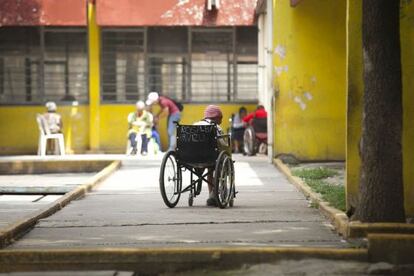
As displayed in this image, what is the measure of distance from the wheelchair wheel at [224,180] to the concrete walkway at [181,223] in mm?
162

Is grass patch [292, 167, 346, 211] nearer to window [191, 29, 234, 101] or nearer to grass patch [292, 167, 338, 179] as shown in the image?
grass patch [292, 167, 338, 179]

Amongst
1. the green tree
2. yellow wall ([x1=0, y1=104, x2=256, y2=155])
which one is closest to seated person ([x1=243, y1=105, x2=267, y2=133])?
yellow wall ([x1=0, y1=104, x2=256, y2=155])

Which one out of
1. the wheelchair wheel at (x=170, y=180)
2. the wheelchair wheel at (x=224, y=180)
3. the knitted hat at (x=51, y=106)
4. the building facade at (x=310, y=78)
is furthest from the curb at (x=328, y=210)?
the knitted hat at (x=51, y=106)

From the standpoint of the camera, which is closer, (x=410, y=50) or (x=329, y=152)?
(x=410, y=50)

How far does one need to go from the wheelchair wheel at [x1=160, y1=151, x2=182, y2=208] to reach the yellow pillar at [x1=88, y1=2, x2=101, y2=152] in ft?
41.7

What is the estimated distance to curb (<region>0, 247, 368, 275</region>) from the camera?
25.5 feet

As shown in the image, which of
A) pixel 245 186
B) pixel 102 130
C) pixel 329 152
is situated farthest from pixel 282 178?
pixel 102 130

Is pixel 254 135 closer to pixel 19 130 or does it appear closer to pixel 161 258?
pixel 19 130

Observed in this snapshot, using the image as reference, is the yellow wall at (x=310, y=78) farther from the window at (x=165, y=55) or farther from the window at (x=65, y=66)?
the window at (x=65, y=66)

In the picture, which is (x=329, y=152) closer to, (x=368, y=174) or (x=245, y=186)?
(x=245, y=186)

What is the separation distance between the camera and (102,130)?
24.8 meters

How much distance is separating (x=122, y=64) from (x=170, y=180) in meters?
13.5

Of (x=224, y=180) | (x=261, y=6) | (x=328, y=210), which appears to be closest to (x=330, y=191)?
(x=224, y=180)

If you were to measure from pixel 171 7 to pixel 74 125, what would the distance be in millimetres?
4079
